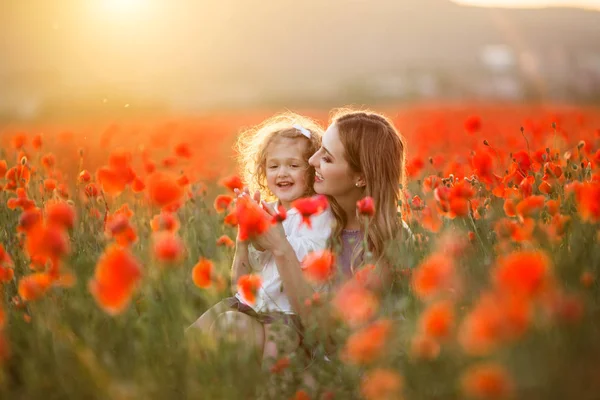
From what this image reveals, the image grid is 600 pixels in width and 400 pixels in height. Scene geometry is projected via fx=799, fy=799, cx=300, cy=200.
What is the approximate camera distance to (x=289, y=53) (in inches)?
2502

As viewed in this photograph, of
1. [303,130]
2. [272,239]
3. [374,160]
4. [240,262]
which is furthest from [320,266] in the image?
[303,130]

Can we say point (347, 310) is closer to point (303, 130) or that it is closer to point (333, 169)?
point (333, 169)

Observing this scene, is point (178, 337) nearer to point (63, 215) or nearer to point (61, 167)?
point (63, 215)

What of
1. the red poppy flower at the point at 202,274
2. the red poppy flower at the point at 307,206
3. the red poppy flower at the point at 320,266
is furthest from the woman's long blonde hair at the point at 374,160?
the red poppy flower at the point at 202,274

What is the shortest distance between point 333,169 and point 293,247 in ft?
1.11

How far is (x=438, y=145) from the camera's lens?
617cm

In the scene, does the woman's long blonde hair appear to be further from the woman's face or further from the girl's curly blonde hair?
the girl's curly blonde hair

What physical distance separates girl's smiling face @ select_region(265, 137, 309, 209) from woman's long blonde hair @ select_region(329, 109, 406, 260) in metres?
0.19

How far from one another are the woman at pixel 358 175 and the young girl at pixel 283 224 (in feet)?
0.31

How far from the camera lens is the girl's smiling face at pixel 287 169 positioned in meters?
3.26

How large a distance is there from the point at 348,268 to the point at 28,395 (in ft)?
4.62

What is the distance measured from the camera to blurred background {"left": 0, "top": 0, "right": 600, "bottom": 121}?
12930 mm

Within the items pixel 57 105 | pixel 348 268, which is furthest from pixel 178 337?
pixel 57 105

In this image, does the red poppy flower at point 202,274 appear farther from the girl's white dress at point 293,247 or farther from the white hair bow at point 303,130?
the white hair bow at point 303,130
